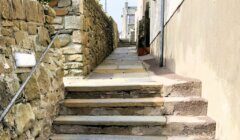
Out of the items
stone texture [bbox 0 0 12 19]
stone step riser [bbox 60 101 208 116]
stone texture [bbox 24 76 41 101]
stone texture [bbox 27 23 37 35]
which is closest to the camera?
stone texture [bbox 0 0 12 19]

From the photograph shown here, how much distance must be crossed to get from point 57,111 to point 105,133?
631 mm

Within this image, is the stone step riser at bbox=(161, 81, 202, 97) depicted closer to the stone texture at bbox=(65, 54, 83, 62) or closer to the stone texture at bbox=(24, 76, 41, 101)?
the stone texture at bbox=(24, 76, 41, 101)

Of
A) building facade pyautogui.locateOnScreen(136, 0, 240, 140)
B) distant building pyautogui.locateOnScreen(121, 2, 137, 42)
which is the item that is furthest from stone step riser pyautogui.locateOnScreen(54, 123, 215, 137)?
distant building pyautogui.locateOnScreen(121, 2, 137, 42)

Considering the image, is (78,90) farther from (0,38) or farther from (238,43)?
(238,43)

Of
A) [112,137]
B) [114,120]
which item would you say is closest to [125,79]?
[114,120]

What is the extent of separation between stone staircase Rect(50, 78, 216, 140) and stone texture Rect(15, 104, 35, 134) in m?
0.56

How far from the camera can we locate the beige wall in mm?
2260

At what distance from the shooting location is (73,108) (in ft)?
11.0

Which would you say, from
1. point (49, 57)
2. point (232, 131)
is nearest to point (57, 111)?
point (49, 57)

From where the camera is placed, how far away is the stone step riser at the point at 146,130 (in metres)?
2.87

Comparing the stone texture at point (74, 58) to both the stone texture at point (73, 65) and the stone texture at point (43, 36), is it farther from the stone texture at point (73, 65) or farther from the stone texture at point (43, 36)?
the stone texture at point (43, 36)

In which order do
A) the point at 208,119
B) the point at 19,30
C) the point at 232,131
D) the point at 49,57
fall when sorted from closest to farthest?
the point at 232,131 → the point at 19,30 → the point at 208,119 → the point at 49,57

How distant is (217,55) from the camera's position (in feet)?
8.83

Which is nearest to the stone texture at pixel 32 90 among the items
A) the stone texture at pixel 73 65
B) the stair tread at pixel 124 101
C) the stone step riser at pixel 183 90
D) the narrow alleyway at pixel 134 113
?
the narrow alleyway at pixel 134 113
